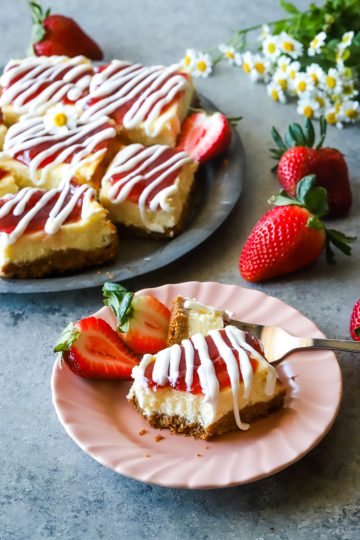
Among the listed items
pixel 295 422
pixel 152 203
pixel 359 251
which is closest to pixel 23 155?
pixel 152 203

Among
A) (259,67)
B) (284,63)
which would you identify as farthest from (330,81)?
(259,67)

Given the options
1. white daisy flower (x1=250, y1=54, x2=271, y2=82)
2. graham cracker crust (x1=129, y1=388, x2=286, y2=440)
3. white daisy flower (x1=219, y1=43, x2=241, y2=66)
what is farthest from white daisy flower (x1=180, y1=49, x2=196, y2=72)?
graham cracker crust (x1=129, y1=388, x2=286, y2=440)

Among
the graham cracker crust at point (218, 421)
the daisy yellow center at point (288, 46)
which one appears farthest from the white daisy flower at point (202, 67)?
the graham cracker crust at point (218, 421)

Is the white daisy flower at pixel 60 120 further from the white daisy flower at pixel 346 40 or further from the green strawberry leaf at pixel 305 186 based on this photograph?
the white daisy flower at pixel 346 40

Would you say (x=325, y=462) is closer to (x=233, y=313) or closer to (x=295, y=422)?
(x=295, y=422)

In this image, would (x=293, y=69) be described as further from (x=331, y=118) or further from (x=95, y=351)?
(x=95, y=351)

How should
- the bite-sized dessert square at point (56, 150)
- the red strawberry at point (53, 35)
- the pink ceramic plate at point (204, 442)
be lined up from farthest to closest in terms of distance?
the red strawberry at point (53, 35) < the bite-sized dessert square at point (56, 150) < the pink ceramic plate at point (204, 442)
